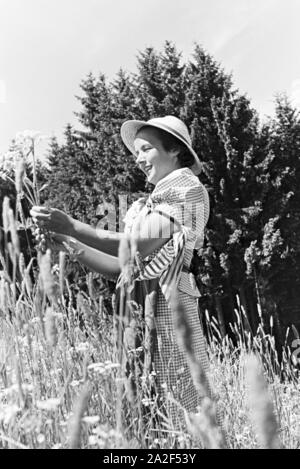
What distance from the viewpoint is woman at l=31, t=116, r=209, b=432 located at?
1.39 metres

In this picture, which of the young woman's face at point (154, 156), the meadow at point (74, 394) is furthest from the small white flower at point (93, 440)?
the young woman's face at point (154, 156)

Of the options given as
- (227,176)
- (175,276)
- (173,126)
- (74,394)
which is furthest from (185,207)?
(227,176)

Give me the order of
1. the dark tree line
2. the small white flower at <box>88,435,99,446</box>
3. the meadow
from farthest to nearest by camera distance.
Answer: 1. the dark tree line
2. the small white flower at <box>88,435,99,446</box>
3. the meadow

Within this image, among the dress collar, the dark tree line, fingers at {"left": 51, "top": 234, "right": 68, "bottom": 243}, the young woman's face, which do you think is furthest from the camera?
the dark tree line

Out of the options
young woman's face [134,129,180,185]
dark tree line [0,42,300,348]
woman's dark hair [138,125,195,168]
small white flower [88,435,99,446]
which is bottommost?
small white flower [88,435,99,446]

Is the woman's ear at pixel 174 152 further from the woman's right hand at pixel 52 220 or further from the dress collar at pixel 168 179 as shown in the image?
the woman's right hand at pixel 52 220

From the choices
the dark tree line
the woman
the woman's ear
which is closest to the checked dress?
the woman

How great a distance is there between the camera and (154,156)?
70.4 inches

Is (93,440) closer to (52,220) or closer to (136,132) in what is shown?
(52,220)

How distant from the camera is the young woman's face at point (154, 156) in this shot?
179 centimetres

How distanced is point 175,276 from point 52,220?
1.56ft

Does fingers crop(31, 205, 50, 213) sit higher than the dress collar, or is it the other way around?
the dress collar

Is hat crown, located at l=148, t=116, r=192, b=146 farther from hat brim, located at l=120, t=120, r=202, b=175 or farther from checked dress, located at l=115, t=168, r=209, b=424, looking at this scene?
checked dress, located at l=115, t=168, r=209, b=424
